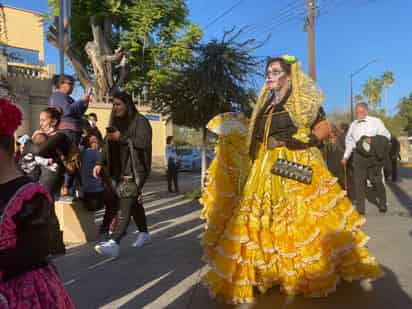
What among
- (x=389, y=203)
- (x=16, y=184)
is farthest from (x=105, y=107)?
(x=16, y=184)

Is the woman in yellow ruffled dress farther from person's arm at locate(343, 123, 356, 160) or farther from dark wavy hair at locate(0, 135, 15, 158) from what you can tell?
person's arm at locate(343, 123, 356, 160)

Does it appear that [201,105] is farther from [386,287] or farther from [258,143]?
[386,287]

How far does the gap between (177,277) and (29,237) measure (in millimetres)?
2471

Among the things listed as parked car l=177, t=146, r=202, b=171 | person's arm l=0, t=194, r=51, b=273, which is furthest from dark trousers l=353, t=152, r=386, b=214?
parked car l=177, t=146, r=202, b=171

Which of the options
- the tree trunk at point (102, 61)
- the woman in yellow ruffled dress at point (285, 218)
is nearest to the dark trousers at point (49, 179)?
the woman in yellow ruffled dress at point (285, 218)

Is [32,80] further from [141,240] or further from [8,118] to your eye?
[8,118]

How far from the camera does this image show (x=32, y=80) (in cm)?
1966

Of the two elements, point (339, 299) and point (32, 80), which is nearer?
point (339, 299)

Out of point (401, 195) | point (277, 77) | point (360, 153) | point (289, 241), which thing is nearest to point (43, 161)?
point (277, 77)

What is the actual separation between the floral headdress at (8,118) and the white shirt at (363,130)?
20.5 ft

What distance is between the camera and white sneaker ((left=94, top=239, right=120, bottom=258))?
13.8ft

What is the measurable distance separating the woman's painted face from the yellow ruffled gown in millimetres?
555

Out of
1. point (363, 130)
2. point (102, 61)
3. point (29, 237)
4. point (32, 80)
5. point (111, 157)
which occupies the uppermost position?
point (102, 61)

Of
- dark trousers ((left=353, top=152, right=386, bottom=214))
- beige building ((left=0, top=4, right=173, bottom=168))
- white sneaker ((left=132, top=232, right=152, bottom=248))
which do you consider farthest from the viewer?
beige building ((left=0, top=4, right=173, bottom=168))
